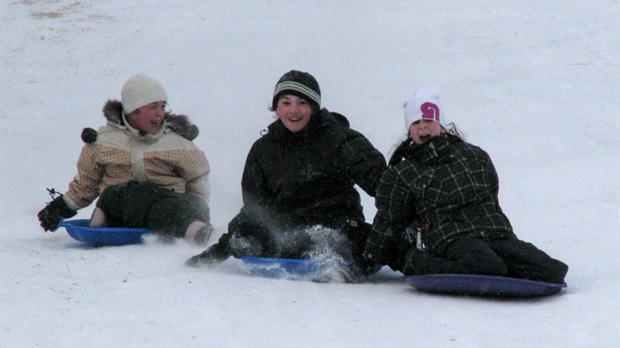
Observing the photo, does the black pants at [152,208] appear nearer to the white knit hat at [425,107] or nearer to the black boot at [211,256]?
the black boot at [211,256]

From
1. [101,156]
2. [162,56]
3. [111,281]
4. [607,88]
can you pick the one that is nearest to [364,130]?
[607,88]

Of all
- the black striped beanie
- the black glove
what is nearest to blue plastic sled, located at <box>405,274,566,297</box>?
the black striped beanie

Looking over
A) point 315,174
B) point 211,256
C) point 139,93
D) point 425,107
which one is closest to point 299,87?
point 315,174

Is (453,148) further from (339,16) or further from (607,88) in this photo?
(339,16)

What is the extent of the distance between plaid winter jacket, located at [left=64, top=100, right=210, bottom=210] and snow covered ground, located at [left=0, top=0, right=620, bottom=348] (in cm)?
33

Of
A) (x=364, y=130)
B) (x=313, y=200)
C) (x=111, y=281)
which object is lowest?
(x=111, y=281)

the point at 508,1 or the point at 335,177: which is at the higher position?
the point at 508,1

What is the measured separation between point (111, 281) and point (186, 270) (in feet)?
1.46

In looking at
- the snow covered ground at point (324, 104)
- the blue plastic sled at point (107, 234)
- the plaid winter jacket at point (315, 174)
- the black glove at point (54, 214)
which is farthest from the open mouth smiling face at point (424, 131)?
the black glove at point (54, 214)

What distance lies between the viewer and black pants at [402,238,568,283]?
3449mm

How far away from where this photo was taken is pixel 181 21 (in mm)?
9906

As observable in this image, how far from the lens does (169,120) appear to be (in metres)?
5.36

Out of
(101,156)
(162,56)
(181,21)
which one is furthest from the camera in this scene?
(181,21)

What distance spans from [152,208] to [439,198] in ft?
6.15
